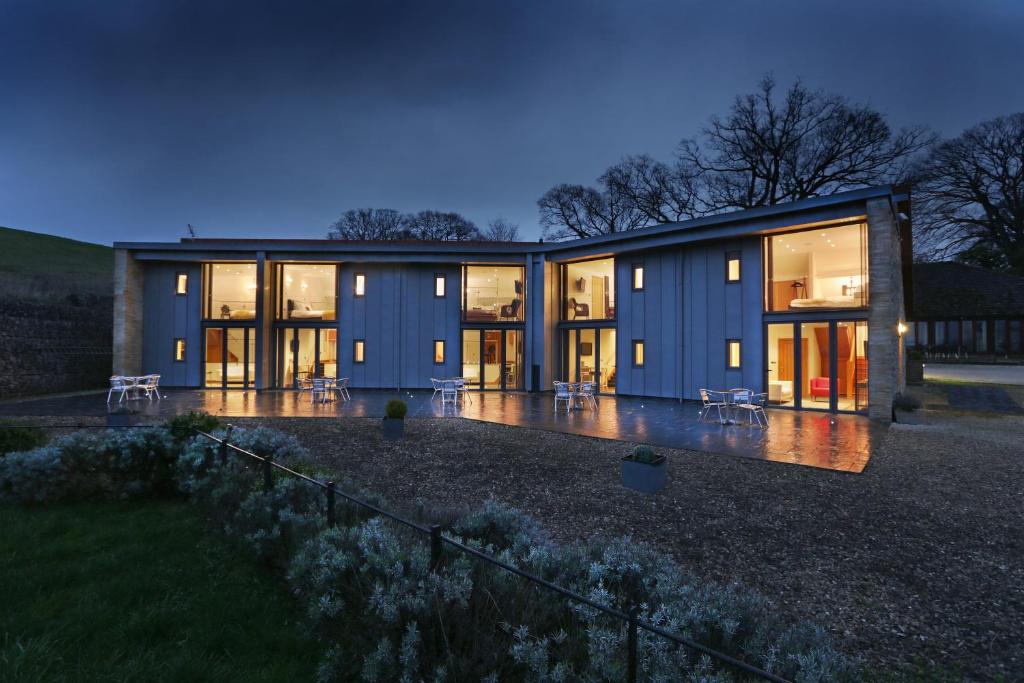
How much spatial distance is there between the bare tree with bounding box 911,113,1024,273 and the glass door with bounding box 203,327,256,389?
125 ft

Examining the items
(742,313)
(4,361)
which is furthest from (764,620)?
(4,361)

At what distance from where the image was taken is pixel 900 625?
3.09 m

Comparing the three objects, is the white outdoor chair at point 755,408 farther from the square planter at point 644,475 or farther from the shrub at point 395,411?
the shrub at point 395,411

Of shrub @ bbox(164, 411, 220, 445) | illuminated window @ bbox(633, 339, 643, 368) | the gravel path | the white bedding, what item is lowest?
the gravel path

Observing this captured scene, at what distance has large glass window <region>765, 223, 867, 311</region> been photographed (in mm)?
12000

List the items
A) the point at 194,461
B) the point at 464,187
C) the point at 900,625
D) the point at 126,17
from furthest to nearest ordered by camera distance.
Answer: the point at 464,187 → the point at 126,17 → the point at 194,461 → the point at 900,625

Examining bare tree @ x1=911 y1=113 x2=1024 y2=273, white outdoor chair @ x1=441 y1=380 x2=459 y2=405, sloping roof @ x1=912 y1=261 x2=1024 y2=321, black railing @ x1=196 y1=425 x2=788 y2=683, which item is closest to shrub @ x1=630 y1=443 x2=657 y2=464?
black railing @ x1=196 y1=425 x2=788 y2=683

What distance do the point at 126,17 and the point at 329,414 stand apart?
3993cm

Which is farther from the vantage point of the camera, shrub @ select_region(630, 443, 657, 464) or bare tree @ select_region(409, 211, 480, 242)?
bare tree @ select_region(409, 211, 480, 242)

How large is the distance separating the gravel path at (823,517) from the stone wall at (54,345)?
1297 cm

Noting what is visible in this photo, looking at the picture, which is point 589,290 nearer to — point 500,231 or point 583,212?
point 583,212

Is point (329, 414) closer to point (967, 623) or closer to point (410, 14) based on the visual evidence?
point (967, 623)

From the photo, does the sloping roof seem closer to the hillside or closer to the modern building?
the modern building

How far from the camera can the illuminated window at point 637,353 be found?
51.6 feet
